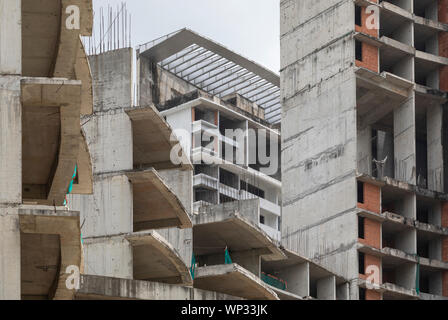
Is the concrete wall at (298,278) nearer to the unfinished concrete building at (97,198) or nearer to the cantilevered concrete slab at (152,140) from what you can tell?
the unfinished concrete building at (97,198)

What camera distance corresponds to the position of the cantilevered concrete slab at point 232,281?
3966 centimetres

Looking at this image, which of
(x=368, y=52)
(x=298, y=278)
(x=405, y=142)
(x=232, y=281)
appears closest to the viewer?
(x=232, y=281)

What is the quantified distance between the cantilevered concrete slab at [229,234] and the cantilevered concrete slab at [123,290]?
10.5m

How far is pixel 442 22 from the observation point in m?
69.4

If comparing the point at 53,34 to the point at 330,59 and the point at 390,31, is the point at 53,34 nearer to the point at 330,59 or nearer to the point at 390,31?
the point at 330,59

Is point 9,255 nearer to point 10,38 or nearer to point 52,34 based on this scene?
point 10,38

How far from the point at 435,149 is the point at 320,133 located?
8.34m

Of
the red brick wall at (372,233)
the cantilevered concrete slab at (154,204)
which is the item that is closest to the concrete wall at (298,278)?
the red brick wall at (372,233)

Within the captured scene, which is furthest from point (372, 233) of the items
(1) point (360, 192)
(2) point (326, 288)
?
(2) point (326, 288)

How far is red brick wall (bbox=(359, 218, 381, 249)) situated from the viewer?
61.3m

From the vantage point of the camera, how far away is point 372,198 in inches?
2454

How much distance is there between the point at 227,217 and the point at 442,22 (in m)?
32.5

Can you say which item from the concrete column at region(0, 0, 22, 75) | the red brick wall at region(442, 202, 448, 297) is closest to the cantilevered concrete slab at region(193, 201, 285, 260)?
the red brick wall at region(442, 202, 448, 297)

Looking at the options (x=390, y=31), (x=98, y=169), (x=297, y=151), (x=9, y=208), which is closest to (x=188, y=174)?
(x=98, y=169)
